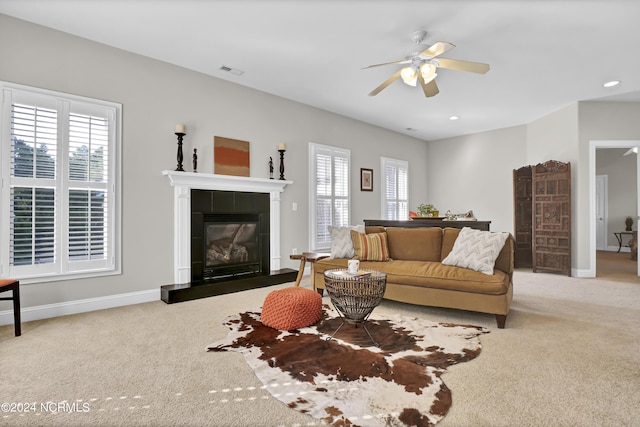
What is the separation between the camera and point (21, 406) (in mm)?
1826

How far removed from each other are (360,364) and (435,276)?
1.43 meters

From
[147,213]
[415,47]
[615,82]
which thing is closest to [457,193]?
[615,82]

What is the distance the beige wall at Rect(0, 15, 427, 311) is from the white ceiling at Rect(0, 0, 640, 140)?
18 centimetres

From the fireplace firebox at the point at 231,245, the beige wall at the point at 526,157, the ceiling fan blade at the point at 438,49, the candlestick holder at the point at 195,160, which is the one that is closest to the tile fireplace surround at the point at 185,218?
the candlestick holder at the point at 195,160

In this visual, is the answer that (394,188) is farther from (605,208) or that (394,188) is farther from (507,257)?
(605,208)

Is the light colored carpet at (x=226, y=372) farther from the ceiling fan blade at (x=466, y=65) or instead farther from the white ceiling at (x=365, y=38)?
the white ceiling at (x=365, y=38)

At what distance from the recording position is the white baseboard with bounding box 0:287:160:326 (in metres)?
3.23

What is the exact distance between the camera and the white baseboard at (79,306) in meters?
3.23

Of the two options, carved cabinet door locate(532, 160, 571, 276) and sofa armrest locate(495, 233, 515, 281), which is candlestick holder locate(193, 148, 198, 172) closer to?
sofa armrest locate(495, 233, 515, 281)

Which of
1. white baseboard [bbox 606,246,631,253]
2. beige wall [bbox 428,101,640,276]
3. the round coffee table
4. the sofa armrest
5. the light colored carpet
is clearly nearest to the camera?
the light colored carpet

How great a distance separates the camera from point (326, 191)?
237 inches

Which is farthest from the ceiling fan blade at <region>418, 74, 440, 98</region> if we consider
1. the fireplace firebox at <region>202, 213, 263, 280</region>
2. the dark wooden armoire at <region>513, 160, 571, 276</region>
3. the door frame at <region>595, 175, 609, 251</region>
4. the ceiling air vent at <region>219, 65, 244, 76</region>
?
the door frame at <region>595, 175, 609, 251</region>

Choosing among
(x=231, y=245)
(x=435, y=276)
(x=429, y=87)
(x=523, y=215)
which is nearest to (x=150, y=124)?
(x=231, y=245)

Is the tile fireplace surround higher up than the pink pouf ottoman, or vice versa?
the tile fireplace surround
